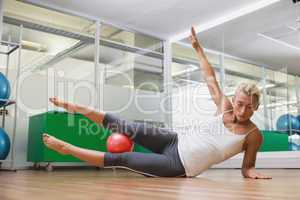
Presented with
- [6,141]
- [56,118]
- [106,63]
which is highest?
[106,63]

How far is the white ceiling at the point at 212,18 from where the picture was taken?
15.1ft

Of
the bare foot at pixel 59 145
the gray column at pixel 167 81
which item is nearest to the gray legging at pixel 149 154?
the bare foot at pixel 59 145

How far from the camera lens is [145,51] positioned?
593 centimetres

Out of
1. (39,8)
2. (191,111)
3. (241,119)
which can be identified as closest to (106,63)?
(39,8)

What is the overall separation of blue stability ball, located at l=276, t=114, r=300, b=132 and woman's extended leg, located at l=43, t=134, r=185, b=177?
85.5 inches

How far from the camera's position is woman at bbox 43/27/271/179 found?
2375 mm

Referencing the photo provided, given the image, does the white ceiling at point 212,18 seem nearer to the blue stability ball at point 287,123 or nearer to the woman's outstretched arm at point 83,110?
the blue stability ball at point 287,123

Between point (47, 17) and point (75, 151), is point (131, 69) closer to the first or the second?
point (47, 17)

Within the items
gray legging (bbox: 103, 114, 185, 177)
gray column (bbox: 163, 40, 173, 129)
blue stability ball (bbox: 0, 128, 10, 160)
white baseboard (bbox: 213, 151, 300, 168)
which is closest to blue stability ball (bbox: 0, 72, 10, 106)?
blue stability ball (bbox: 0, 128, 10, 160)

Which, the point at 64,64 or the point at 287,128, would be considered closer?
the point at 287,128

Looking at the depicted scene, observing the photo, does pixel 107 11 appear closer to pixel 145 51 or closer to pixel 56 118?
pixel 145 51

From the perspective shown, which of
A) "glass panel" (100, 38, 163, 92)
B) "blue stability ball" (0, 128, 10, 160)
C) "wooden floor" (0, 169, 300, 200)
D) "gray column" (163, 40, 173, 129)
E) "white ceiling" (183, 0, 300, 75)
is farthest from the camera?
"gray column" (163, 40, 173, 129)

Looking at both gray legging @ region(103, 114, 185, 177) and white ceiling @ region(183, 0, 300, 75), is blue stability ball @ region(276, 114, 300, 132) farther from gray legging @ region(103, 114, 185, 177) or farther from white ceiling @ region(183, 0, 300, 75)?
gray legging @ region(103, 114, 185, 177)

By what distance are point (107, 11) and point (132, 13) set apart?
38 centimetres
